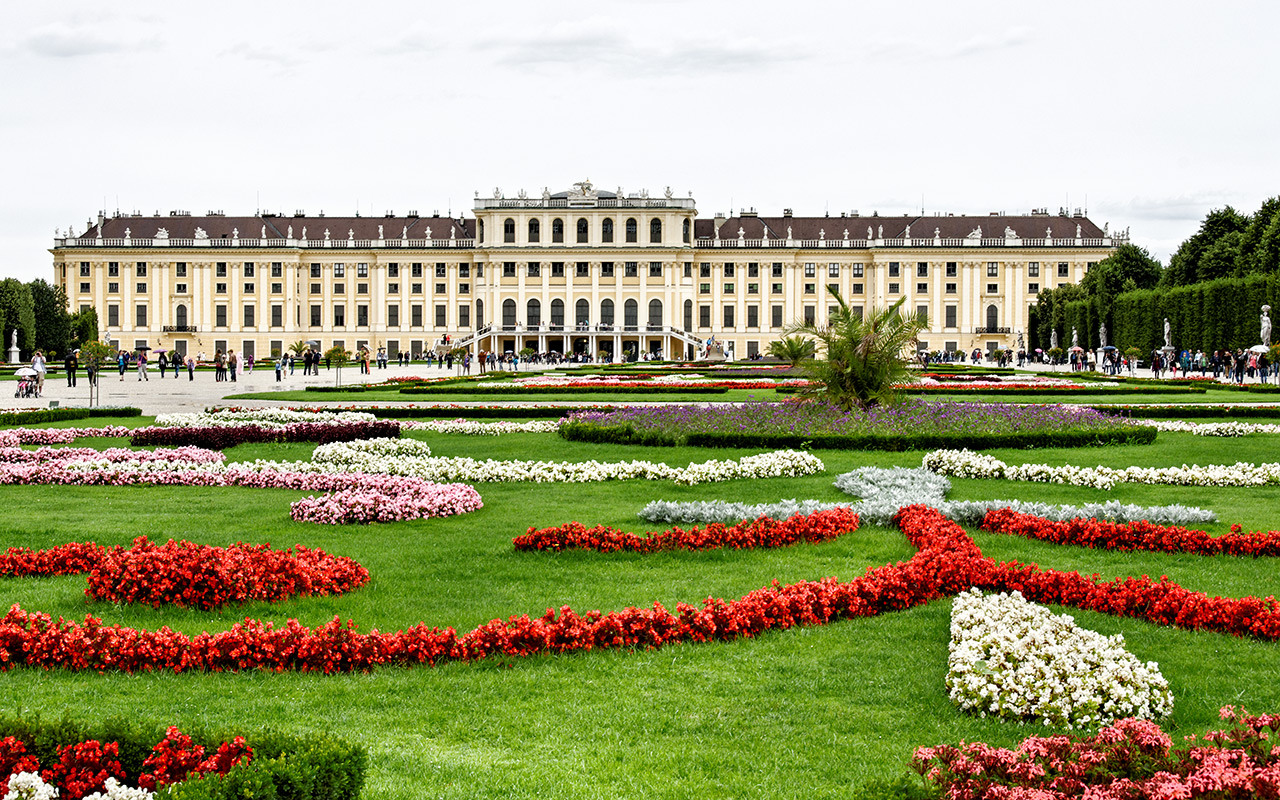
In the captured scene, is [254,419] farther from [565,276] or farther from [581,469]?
[565,276]

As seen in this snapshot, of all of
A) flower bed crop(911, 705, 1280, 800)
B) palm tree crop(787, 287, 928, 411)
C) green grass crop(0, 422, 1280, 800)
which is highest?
palm tree crop(787, 287, 928, 411)

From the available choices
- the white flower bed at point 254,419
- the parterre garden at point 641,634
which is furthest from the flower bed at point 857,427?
the white flower bed at point 254,419

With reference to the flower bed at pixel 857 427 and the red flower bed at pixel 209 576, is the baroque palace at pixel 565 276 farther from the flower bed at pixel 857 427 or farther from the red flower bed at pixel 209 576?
the red flower bed at pixel 209 576

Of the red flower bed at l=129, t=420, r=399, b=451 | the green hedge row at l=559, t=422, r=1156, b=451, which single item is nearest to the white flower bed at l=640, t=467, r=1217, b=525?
the green hedge row at l=559, t=422, r=1156, b=451

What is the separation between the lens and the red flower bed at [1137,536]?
7906 mm

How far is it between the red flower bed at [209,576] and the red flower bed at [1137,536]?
4647 mm

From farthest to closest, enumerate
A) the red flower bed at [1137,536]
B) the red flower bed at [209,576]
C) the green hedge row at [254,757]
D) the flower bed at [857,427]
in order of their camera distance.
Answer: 1. the flower bed at [857,427]
2. the red flower bed at [1137,536]
3. the red flower bed at [209,576]
4. the green hedge row at [254,757]

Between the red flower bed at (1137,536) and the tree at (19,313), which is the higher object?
the tree at (19,313)

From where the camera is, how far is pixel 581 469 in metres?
12.3

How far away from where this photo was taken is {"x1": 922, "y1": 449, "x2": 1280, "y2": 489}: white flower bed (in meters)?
11.6

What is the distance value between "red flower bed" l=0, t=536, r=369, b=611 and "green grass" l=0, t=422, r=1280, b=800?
12cm

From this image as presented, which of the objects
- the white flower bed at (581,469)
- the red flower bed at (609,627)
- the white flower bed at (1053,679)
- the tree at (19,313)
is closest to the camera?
the white flower bed at (1053,679)

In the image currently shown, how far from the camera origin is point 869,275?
287 feet

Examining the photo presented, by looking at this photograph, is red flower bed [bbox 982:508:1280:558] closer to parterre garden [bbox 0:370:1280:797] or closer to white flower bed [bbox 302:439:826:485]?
parterre garden [bbox 0:370:1280:797]
